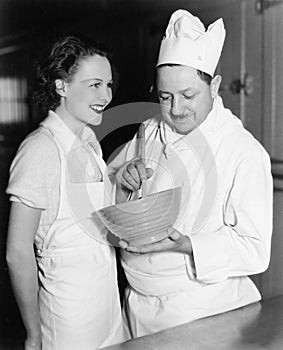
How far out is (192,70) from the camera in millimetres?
728

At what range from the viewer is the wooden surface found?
553mm

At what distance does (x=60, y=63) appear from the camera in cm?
76

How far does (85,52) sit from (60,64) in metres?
0.04

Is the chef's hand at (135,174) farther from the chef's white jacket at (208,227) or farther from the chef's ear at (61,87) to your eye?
the chef's ear at (61,87)

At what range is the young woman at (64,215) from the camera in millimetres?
681

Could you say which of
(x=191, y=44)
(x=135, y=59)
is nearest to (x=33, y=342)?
(x=191, y=44)

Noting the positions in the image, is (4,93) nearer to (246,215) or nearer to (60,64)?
(60,64)

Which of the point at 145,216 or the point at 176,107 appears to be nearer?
the point at 145,216

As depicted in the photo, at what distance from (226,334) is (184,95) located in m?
0.33

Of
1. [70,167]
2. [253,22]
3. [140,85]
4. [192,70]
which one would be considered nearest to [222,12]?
[253,22]

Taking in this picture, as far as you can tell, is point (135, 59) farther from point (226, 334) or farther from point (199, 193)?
point (226, 334)

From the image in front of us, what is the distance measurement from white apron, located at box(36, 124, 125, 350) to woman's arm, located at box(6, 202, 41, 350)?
0.03 metres

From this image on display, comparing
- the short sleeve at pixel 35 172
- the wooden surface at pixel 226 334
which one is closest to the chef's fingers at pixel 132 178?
the short sleeve at pixel 35 172

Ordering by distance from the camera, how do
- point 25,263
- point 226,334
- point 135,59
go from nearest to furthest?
1. point 226,334
2. point 25,263
3. point 135,59
